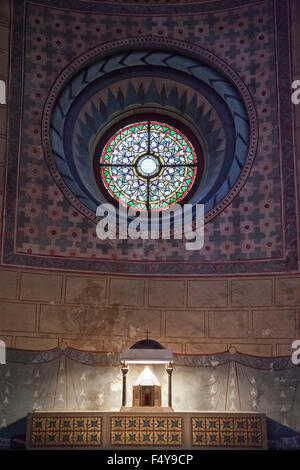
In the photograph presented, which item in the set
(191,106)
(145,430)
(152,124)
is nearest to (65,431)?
(145,430)

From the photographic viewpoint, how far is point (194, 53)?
1564 cm

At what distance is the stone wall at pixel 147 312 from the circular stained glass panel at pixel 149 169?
2130mm

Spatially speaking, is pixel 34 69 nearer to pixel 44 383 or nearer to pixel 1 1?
pixel 1 1

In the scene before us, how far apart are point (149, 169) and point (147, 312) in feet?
11.0

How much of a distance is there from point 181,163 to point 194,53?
2.37m

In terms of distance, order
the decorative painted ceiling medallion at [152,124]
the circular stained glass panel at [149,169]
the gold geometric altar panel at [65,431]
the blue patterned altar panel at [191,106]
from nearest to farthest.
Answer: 1. the gold geometric altar panel at [65,431]
2. the blue patterned altar panel at [191,106]
3. the decorative painted ceiling medallion at [152,124]
4. the circular stained glass panel at [149,169]

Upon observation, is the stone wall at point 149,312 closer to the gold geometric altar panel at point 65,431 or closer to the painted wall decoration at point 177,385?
the painted wall decoration at point 177,385

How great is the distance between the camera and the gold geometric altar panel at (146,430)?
1259cm

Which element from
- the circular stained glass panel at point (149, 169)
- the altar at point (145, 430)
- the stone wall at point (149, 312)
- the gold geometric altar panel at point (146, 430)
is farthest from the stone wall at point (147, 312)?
the circular stained glass panel at point (149, 169)

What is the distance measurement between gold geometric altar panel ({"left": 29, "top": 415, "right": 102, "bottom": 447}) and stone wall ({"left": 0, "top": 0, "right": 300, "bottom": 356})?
1.65m

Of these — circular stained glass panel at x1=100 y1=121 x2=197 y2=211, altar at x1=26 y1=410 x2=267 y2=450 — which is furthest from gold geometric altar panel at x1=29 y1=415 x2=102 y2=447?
circular stained glass panel at x1=100 y1=121 x2=197 y2=211

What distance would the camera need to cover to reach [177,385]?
13898 mm

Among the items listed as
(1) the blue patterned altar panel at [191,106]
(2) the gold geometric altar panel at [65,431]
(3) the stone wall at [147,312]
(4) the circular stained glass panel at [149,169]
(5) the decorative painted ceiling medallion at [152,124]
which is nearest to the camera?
(2) the gold geometric altar panel at [65,431]

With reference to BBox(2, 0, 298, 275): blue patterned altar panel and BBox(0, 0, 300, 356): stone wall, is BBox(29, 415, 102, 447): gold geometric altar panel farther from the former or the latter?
BBox(2, 0, 298, 275): blue patterned altar panel
